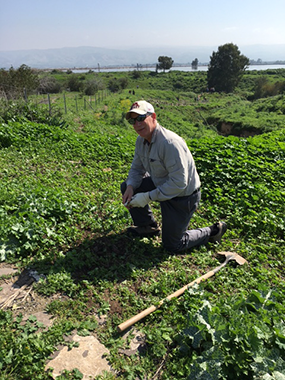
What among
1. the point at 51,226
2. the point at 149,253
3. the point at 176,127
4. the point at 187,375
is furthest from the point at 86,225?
the point at 176,127

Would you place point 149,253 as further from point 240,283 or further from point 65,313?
point 65,313

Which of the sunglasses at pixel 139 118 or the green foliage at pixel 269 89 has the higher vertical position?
the sunglasses at pixel 139 118

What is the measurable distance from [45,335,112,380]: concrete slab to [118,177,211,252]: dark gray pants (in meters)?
1.46

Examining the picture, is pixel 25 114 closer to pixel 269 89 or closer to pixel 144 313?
pixel 144 313

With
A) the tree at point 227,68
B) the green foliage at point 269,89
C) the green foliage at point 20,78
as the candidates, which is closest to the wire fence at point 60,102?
the green foliage at point 20,78

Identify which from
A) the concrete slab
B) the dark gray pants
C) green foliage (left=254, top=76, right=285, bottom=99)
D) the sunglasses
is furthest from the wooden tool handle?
green foliage (left=254, top=76, right=285, bottom=99)

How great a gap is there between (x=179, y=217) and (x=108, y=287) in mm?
1073

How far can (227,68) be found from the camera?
54.8m

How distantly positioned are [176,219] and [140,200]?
46cm

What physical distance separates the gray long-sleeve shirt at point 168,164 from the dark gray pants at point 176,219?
133 millimetres

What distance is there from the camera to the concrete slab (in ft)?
6.81

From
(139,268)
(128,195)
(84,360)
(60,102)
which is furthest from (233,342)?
(60,102)

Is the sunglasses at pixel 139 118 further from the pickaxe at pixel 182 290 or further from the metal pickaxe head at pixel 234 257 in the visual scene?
the metal pickaxe head at pixel 234 257

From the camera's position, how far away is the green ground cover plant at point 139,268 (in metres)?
2.11
